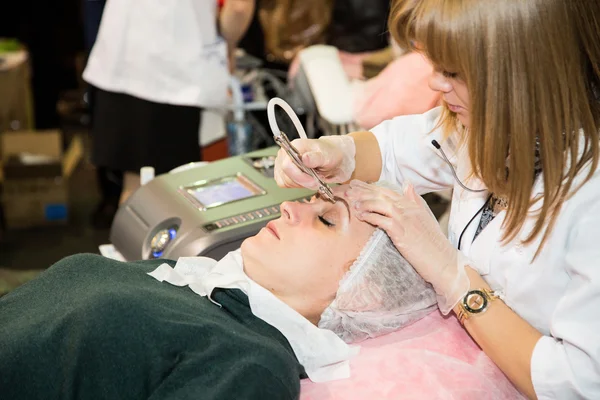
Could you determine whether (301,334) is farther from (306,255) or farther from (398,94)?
(398,94)

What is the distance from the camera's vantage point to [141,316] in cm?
132

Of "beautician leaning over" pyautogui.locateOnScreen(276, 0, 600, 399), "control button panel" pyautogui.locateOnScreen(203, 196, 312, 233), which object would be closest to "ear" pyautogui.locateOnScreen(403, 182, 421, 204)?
"beautician leaning over" pyautogui.locateOnScreen(276, 0, 600, 399)

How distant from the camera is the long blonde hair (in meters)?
1.21

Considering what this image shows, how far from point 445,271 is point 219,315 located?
0.42 meters

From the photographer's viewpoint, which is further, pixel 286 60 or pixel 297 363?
pixel 286 60

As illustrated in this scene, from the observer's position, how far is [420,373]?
140 centimetres

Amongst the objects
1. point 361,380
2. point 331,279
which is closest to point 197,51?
point 331,279

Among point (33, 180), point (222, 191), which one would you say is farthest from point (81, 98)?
point (222, 191)

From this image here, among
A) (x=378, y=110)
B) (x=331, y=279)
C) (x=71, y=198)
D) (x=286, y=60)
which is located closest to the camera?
(x=331, y=279)

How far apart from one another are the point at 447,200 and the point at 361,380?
1.31 metres

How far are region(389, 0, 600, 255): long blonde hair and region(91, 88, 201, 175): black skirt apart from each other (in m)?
1.44

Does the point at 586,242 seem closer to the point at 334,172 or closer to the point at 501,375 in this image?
the point at 501,375

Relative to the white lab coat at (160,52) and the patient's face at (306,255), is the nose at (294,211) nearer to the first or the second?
the patient's face at (306,255)

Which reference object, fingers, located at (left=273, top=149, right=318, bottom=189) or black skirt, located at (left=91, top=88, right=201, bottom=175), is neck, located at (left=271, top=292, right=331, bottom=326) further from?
black skirt, located at (left=91, top=88, right=201, bottom=175)
